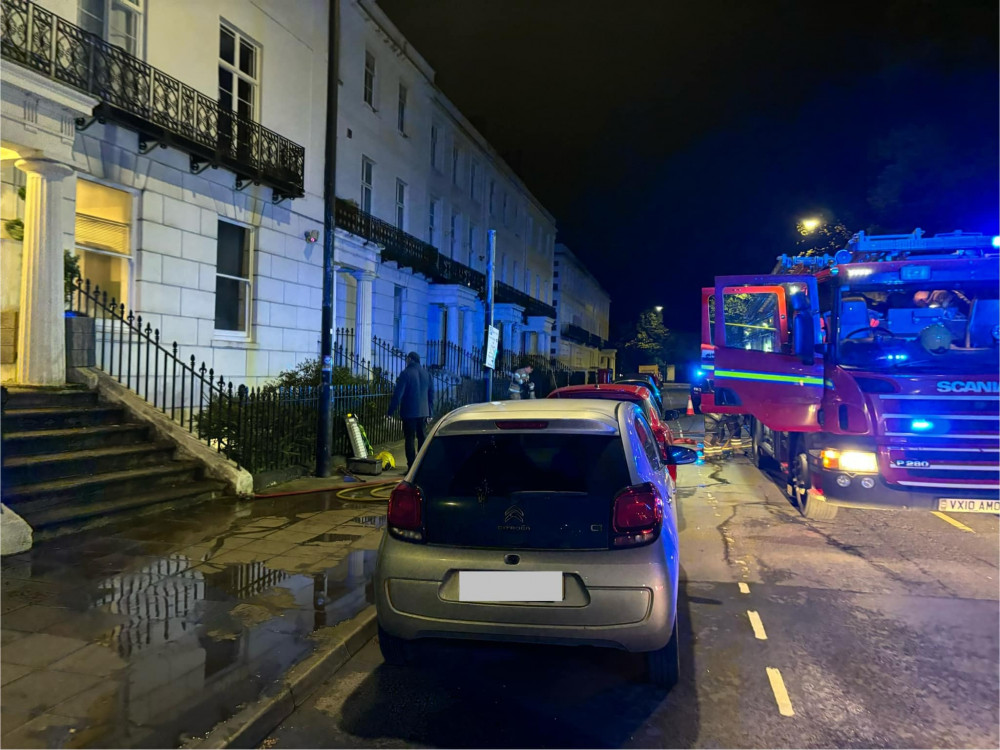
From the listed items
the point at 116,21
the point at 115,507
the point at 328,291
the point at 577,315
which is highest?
the point at 116,21

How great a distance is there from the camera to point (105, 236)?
10477mm

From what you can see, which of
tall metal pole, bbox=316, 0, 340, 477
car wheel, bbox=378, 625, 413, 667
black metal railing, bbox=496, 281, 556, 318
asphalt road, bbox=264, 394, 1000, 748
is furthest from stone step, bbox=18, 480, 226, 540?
black metal railing, bbox=496, 281, 556, 318

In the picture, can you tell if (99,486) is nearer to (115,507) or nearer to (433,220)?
(115,507)

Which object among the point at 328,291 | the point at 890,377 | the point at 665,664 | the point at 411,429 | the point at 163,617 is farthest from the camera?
the point at 411,429

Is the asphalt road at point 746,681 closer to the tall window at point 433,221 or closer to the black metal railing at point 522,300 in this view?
Answer: the tall window at point 433,221

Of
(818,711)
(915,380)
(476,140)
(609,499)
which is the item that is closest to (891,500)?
(915,380)

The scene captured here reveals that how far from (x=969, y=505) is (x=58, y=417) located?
9685mm

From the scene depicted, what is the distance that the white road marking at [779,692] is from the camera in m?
3.55

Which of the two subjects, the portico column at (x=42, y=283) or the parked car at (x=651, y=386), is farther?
the parked car at (x=651, y=386)

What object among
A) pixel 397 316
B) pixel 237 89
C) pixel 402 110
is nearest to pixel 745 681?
pixel 237 89

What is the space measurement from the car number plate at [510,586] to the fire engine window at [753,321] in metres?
6.25

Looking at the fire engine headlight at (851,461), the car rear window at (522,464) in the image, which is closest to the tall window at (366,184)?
the fire engine headlight at (851,461)

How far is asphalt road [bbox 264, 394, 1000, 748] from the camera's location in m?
3.33

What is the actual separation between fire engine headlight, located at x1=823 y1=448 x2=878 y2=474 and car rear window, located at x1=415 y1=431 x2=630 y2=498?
13.8 feet
